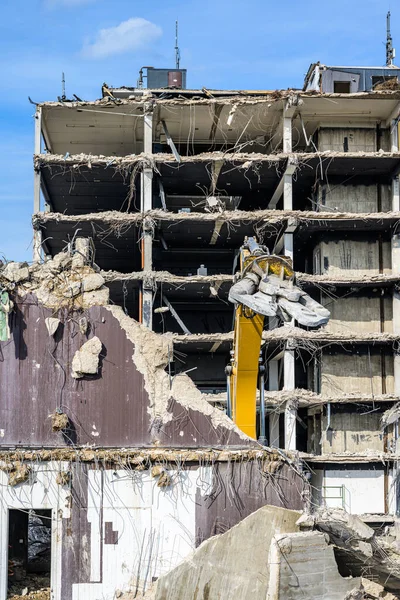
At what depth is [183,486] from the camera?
49.8 ft

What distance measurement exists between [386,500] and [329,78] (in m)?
19.1

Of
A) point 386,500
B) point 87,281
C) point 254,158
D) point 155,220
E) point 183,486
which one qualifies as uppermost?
point 254,158

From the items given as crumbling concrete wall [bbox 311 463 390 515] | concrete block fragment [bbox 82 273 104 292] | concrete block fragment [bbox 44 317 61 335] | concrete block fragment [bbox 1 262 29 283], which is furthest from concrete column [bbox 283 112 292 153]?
concrete block fragment [bbox 44 317 61 335]

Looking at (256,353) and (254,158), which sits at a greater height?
(254,158)

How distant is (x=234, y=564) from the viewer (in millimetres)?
13703

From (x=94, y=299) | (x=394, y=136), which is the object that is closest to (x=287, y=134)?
(x=394, y=136)

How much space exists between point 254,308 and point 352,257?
67.2ft

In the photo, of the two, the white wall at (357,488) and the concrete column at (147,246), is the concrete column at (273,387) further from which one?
the concrete column at (147,246)

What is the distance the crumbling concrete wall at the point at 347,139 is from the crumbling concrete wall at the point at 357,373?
9.28 metres

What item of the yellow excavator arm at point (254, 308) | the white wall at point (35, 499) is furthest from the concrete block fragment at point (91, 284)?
the white wall at point (35, 499)

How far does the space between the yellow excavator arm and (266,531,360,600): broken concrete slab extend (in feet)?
11.3

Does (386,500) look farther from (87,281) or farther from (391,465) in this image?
(87,281)

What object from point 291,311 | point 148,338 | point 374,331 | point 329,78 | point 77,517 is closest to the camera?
point 291,311

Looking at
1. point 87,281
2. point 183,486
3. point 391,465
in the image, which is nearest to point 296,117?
point 391,465
